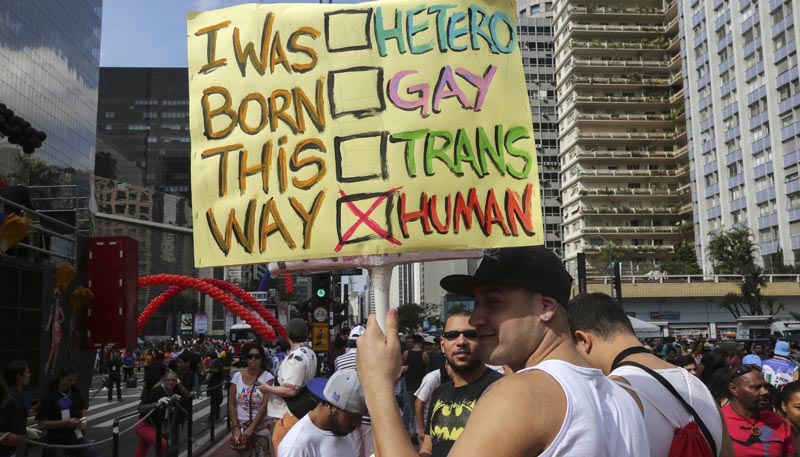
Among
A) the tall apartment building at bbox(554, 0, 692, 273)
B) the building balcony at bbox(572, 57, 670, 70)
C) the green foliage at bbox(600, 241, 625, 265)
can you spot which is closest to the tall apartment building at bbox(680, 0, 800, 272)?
the tall apartment building at bbox(554, 0, 692, 273)

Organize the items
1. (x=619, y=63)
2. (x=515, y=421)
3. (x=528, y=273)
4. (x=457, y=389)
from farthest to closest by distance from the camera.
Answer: (x=619, y=63) < (x=457, y=389) < (x=528, y=273) < (x=515, y=421)

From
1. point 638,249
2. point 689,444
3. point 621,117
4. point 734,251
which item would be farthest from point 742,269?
point 689,444

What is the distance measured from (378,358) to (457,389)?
2496 millimetres

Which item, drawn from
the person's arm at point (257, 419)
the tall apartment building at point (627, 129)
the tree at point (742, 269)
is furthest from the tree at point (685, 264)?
the person's arm at point (257, 419)

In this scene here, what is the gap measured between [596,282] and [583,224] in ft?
45.0

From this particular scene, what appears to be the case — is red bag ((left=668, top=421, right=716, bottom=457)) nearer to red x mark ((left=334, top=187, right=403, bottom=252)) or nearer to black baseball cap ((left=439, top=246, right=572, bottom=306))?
black baseball cap ((left=439, top=246, right=572, bottom=306))

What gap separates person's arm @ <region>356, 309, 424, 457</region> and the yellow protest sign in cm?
114

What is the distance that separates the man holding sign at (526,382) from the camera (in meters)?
1.82

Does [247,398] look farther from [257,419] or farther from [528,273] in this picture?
[528,273]

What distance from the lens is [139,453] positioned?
9.75 m

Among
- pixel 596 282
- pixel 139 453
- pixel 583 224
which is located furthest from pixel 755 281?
pixel 139 453

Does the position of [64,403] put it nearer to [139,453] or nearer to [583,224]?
[139,453]

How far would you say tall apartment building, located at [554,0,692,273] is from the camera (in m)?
82.7

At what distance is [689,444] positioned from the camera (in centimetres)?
270
